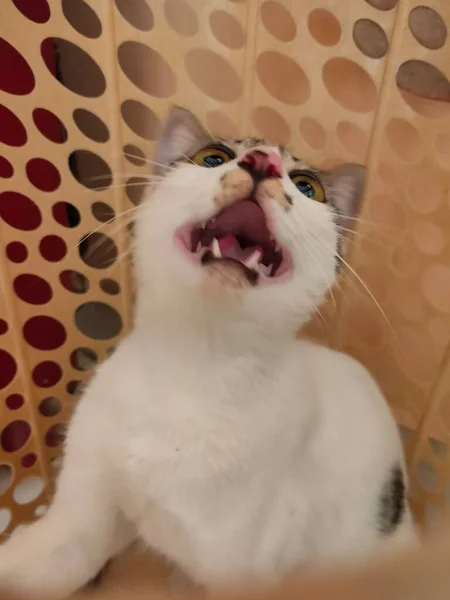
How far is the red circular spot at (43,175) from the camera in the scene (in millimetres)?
748

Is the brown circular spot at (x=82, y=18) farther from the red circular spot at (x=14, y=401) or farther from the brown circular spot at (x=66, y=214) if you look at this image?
the red circular spot at (x=14, y=401)

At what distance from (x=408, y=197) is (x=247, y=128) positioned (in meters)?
0.21

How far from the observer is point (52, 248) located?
806 millimetres

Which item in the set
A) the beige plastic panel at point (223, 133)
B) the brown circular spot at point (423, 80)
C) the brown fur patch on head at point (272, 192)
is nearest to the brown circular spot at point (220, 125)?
the beige plastic panel at point (223, 133)

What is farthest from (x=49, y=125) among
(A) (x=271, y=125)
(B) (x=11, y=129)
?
(A) (x=271, y=125)

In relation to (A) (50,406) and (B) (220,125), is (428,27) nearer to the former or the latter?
(B) (220,125)

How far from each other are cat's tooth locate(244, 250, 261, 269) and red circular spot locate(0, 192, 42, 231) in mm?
376

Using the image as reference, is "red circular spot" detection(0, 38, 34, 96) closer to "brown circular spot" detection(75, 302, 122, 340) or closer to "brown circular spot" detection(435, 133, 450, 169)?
"brown circular spot" detection(75, 302, 122, 340)

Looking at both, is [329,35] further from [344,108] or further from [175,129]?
[175,129]

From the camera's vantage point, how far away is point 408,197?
73cm

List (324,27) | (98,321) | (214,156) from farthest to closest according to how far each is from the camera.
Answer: (98,321)
(324,27)
(214,156)

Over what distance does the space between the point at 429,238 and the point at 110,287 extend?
16.4 inches

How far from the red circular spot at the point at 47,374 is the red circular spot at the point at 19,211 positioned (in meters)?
0.19

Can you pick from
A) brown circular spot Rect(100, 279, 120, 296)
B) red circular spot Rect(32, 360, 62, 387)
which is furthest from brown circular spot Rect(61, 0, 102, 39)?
red circular spot Rect(32, 360, 62, 387)
